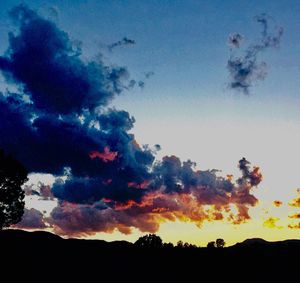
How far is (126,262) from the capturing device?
5891 centimetres

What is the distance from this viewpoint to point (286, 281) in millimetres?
59031

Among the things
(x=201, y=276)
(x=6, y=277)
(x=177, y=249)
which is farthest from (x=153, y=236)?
(x=6, y=277)

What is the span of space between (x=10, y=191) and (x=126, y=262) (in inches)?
923

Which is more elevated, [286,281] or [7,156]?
[7,156]

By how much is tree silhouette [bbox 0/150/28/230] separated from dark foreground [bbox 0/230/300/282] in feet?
8.89

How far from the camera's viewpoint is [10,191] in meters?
66.4

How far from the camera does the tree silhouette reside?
6588 cm

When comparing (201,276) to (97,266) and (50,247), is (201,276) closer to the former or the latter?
(97,266)

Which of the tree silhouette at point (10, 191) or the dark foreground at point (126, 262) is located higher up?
the tree silhouette at point (10, 191)

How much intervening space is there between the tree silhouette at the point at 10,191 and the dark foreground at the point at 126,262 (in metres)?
2.71

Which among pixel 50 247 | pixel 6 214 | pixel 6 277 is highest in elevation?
pixel 6 214

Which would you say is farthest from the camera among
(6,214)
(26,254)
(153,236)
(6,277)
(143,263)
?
(153,236)

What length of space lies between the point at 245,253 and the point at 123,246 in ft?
69.6

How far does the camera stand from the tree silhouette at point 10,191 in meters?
65.9
